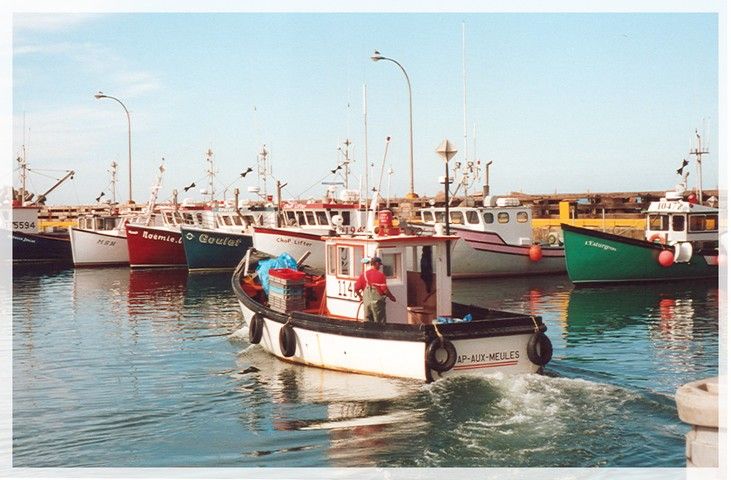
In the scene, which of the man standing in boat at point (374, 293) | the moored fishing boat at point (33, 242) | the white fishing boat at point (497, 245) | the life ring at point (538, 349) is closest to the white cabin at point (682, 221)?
the white fishing boat at point (497, 245)

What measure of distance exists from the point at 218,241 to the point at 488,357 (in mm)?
29566

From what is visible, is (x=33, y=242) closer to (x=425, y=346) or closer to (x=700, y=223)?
(x=700, y=223)

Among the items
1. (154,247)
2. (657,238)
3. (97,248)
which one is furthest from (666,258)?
(97,248)

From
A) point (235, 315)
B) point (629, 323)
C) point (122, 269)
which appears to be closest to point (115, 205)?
point (122, 269)

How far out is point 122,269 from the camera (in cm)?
4566

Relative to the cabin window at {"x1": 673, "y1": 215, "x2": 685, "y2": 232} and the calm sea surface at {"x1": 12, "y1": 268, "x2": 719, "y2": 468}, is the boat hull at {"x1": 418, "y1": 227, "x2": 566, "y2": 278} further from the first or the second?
the calm sea surface at {"x1": 12, "y1": 268, "x2": 719, "y2": 468}

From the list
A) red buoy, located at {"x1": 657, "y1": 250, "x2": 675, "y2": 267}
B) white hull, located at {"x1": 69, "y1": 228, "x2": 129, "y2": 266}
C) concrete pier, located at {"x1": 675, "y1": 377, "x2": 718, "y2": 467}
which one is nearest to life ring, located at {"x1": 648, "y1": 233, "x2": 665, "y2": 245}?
red buoy, located at {"x1": 657, "y1": 250, "x2": 675, "y2": 267}

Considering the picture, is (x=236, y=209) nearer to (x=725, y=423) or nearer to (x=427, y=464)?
(x=427, y=464)

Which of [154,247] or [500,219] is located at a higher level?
[500,219]

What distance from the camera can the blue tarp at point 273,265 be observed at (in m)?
20.2

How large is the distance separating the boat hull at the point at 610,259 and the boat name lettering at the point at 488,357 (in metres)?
17.5

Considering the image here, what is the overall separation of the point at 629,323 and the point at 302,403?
11343 mm

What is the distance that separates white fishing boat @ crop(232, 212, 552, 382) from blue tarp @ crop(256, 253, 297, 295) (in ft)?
5.58

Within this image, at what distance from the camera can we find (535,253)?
3544 centimetres
